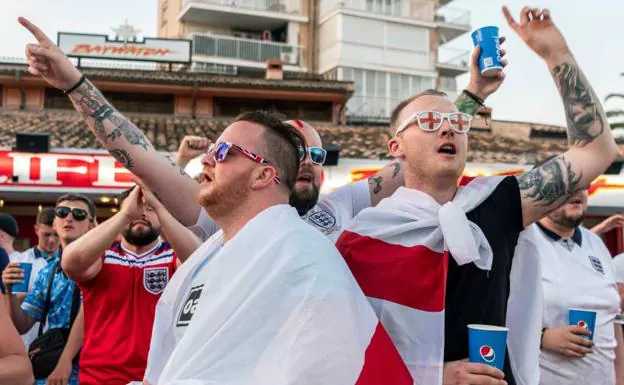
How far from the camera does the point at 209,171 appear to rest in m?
2.78

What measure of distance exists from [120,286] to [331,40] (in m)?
34.8

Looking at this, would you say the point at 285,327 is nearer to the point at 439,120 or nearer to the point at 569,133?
the point at 439,120

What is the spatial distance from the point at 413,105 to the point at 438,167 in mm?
320

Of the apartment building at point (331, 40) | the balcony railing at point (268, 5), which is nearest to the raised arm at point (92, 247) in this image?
the apartment building at point (331, 40)

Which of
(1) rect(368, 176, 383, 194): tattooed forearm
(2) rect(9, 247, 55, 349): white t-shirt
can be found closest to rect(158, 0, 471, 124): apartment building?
(2) rect(9, 247, 55, 349): white t-shirt

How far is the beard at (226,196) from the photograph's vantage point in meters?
2.70

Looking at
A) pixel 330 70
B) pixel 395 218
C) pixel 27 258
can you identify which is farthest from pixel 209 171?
pixel 330 70

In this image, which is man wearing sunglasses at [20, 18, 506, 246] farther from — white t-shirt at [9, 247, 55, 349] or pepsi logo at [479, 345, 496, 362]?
white t-shirt at [9, 247, 55, 349]

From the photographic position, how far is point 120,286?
14.1ft

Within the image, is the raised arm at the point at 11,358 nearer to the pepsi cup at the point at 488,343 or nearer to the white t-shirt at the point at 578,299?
the pepsi cup at the point at 488,343

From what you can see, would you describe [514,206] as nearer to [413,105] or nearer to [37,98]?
[413,105]

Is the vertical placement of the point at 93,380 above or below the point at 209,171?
below

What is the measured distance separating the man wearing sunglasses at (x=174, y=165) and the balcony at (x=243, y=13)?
34402mm

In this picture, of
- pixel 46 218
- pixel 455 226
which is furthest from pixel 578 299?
pixel 46 218
